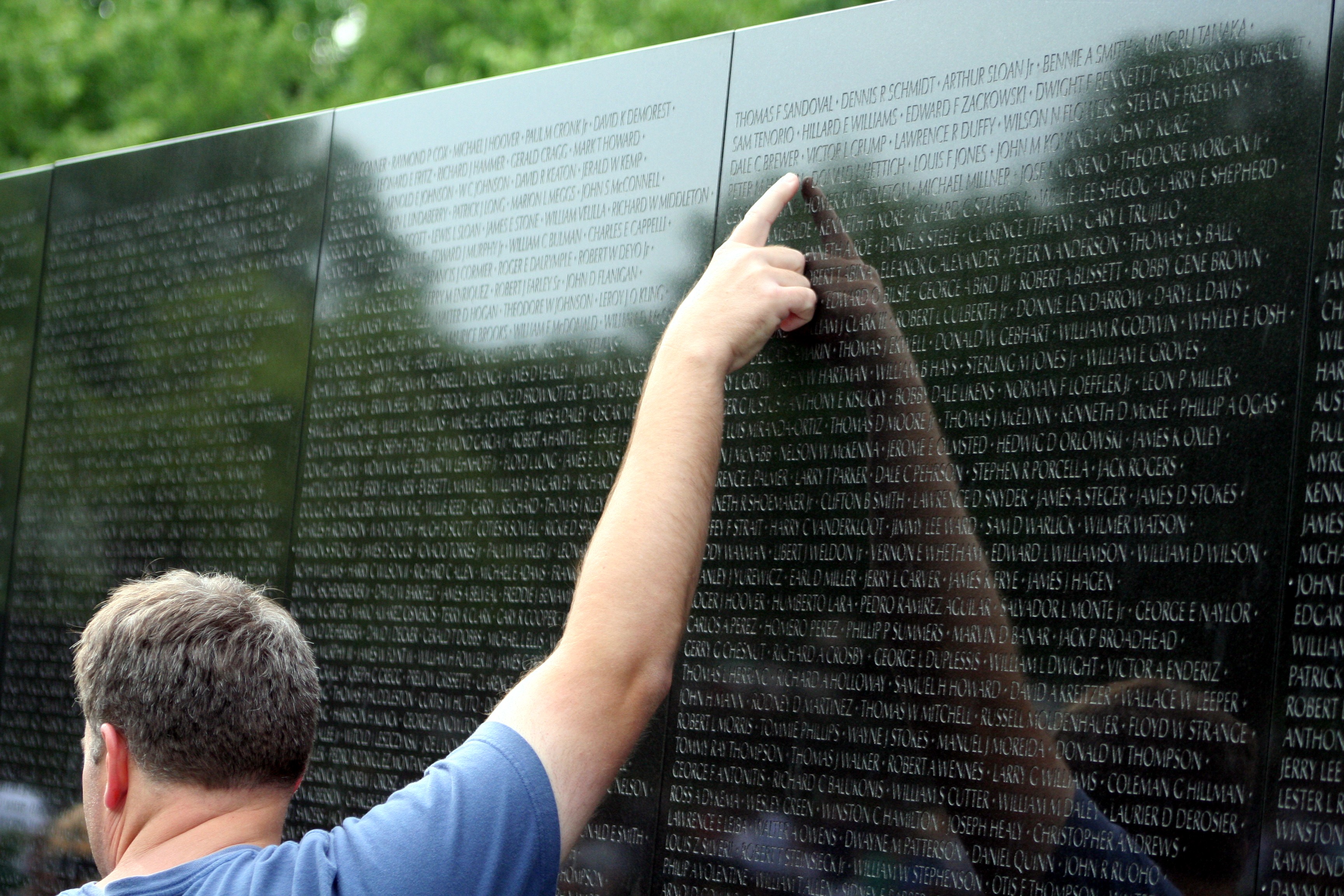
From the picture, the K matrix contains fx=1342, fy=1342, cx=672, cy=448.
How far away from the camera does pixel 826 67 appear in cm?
350

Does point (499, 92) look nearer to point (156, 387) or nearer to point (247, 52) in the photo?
point (156, 387)

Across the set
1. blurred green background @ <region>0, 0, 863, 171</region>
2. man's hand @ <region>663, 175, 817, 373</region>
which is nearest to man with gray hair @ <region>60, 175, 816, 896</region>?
man's hand @ <region>663, 175, 817, 373</region>

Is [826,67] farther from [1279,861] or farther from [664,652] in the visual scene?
[1279,861]

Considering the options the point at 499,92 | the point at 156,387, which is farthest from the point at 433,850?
the point at 156,387

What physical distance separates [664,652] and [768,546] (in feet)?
2.93

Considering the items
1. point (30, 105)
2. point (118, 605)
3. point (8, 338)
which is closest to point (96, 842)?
point (118, 605)

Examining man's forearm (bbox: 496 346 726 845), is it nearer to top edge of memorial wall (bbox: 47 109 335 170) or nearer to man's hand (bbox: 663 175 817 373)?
man's hand (bbox: 663 175 817 373)

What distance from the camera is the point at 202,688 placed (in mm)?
2480

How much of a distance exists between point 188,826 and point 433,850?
52 centimetres

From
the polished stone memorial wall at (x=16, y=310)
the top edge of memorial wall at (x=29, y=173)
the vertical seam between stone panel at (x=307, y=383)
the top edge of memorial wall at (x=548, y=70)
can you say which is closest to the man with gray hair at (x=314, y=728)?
the top edge of memorial wall at (x=548, y=70)

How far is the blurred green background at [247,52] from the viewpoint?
42.4ft

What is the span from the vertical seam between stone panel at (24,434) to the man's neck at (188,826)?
315 cm

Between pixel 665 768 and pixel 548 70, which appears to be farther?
pixel 548 70

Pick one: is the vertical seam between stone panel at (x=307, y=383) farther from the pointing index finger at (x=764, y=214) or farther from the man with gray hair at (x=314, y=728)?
the pointing index finger at (x=764, y=214)
